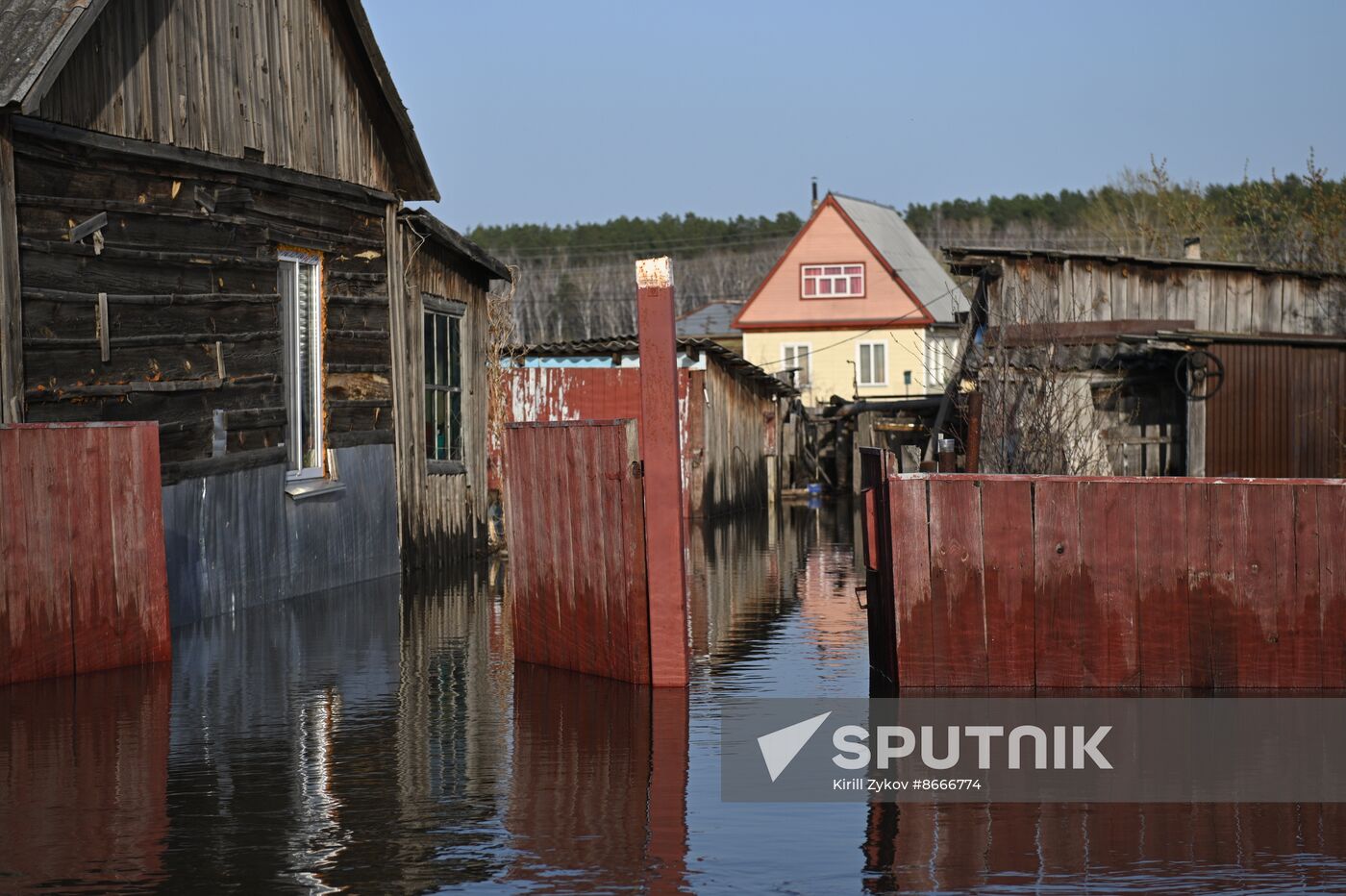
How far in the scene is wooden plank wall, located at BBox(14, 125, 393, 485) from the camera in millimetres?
11086

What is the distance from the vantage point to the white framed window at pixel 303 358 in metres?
14.4

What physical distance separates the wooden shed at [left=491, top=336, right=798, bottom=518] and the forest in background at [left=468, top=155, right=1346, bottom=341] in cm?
1831

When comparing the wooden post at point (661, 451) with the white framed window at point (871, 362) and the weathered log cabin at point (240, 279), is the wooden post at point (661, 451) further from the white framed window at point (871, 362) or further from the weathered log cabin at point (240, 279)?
the white framed window at point (871, 362)

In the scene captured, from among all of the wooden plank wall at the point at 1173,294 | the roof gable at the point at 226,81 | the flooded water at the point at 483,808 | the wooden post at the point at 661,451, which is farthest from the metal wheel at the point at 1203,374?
the wooden post at the point at 661,451

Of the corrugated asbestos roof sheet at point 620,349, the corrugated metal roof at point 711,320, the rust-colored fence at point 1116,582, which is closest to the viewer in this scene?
the rust-colored fence at point 1116,582

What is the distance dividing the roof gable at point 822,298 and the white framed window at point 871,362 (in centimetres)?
70

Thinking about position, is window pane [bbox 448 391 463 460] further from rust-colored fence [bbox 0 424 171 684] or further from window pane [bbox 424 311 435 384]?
rust-colored fence [bbox 0 424 171 684]

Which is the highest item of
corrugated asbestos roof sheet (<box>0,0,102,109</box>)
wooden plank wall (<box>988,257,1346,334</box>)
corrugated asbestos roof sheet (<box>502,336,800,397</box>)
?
corrugated asbestos roof sheet (<box>0,0,102,109</box>)

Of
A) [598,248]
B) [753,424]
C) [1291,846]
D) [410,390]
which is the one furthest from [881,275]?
[598,248]

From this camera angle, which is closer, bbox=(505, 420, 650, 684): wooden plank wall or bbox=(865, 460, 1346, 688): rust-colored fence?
bbox=(865, 460, 1346, 688): rust-colored fence

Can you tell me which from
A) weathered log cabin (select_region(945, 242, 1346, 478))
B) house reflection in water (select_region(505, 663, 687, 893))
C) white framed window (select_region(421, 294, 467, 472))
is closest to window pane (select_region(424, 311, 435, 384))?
white framed window (select_region(421, 294, 467, 472))

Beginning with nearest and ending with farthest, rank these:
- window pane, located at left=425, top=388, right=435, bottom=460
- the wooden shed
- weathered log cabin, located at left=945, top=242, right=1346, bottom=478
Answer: window pane, located at left=425, top=388, right=435, bottom=460 < weathered log cabin, located at left=945, top=242, right=1346, bottom=478 < the wooden shed

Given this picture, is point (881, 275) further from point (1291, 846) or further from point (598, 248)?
point (598, 248)

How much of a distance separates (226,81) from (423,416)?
4.44m
